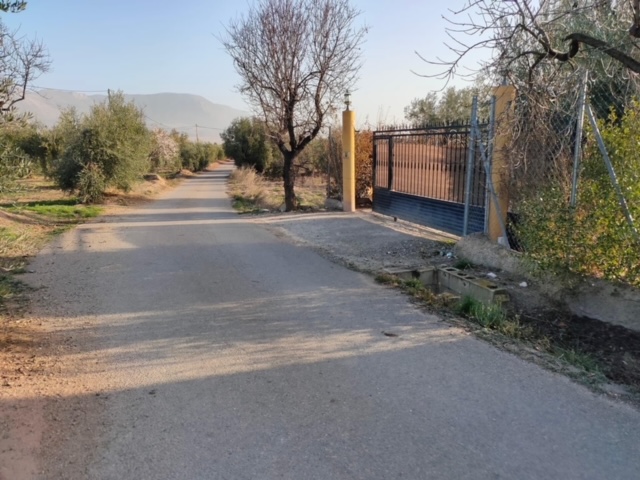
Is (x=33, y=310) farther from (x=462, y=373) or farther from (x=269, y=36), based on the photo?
(x=269, y=36)

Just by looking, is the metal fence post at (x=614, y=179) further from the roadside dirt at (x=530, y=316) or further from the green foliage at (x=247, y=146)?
the green foliage at (x=247, y=146)

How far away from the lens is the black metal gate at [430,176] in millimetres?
9383

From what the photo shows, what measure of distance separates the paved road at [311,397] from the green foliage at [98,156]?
53.1 feet

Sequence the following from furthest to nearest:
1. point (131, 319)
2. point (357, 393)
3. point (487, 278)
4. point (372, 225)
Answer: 1. point (372, 225)
2. point (487, 278)
3. point (131, 319)
4. point (357, 393)

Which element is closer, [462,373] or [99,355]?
[462,373]

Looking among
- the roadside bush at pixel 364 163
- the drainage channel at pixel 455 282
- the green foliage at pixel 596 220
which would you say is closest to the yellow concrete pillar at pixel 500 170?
the drainage channel at pixel 455 282

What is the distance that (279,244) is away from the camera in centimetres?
1024

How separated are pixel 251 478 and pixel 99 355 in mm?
2405

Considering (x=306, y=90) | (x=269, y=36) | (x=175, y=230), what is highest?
(x=269, y=36)

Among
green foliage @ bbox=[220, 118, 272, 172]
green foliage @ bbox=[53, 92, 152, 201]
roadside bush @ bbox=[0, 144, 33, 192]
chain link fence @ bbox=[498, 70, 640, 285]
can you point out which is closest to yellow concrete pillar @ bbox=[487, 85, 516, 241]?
chain link fence @ bbox=[498, 70, 640, 285]

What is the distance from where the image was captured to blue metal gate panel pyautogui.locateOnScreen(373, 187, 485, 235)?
371 inches

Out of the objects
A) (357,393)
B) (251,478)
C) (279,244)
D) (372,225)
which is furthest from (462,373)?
(372,225)

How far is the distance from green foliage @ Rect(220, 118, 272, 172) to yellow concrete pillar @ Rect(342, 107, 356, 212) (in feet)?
93.0

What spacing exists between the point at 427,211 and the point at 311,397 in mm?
8215
